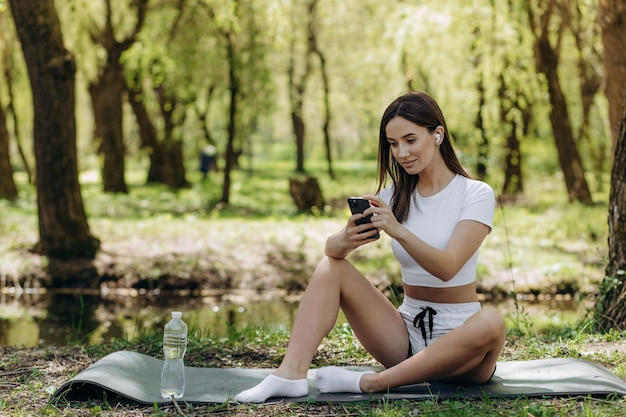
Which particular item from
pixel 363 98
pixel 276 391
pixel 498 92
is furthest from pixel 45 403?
pixel 363 98

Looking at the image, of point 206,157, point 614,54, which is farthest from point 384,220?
point 206,157

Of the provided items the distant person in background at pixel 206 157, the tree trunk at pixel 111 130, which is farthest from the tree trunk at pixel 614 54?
the distant person in background at pixel 206 157

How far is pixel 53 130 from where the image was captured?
374 inches

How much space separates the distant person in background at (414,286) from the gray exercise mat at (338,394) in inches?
3.0

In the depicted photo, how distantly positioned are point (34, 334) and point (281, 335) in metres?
2.90

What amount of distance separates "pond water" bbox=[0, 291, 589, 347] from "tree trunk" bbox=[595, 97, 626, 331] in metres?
1.50

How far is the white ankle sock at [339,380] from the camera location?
3691 millimetres

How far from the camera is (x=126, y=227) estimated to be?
1224 cm

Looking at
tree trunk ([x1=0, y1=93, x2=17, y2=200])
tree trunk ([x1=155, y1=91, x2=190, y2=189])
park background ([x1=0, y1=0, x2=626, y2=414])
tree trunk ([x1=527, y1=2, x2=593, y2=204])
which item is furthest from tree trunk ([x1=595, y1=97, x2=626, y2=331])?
tree trunk ([x1=155, y1=91, x2=190, y2=189])

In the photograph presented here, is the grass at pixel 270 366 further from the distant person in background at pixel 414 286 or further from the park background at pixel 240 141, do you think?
the park background at pixel 240 141

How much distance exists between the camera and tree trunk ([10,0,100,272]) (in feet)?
30.3

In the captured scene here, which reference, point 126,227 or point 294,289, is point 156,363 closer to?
point 294,289

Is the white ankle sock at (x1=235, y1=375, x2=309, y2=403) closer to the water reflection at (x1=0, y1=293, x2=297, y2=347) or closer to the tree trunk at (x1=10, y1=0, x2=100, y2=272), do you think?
the water reflection at (x1=0, y1=293, x2=297, y2=347)

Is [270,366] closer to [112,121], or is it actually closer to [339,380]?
[339,380]
